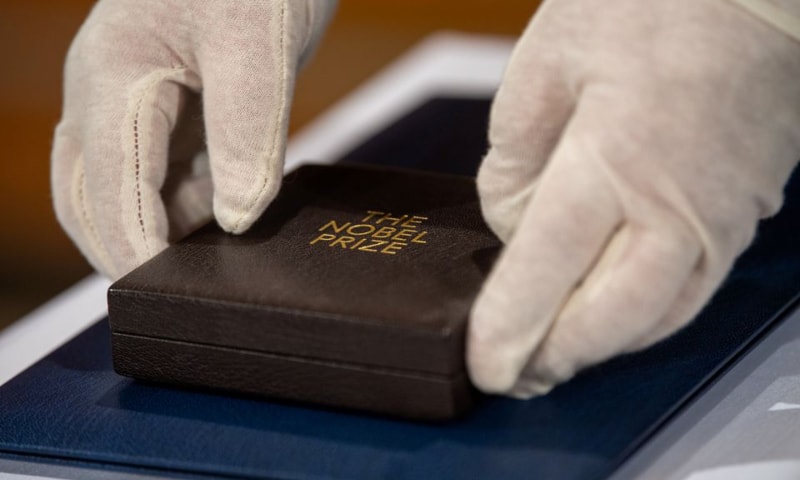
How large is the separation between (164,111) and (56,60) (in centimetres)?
162

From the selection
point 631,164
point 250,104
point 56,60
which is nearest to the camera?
point 631,164

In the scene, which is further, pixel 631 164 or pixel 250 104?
pixel 250 104

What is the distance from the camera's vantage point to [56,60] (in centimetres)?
228

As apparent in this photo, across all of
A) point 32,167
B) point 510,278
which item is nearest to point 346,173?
point 510,278

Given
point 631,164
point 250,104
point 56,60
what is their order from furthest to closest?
point 56,60 → point 250,104 → point 631,164

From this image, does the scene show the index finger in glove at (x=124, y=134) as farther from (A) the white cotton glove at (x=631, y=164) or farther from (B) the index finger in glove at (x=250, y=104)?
(A) the white cotton glove at (x=631, y=164)

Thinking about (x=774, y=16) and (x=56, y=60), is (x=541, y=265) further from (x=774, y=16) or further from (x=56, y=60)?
(x=56, y=60)

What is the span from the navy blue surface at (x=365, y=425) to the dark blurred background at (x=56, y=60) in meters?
1.39

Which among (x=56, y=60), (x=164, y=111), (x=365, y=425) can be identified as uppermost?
(x=164, y=111)

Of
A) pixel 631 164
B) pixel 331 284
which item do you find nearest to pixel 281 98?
pixel 331 284

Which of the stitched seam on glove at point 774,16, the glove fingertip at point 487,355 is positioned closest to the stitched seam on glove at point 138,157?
the glove fingertip at point 487,355

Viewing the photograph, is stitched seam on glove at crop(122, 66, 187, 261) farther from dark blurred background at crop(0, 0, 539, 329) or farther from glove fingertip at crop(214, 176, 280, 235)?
dark blurred background at crop(0, 0, 539, 329)

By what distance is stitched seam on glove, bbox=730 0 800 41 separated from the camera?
589 millimetres

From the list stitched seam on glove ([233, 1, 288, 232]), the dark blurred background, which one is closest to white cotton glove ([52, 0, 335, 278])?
stitched seam on glove ([233, 1, 288, 232])
